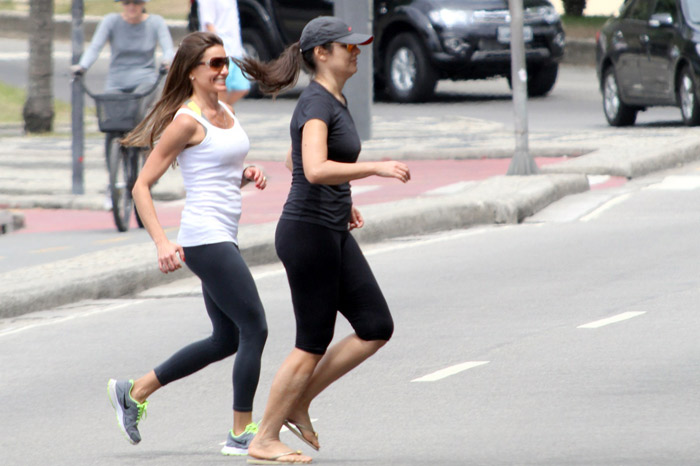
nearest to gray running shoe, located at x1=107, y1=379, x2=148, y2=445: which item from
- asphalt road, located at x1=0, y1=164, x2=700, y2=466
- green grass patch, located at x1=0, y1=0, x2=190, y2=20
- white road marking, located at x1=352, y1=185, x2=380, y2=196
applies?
asphalt road, located at x1=0, y1=164, x2=700, y2=466

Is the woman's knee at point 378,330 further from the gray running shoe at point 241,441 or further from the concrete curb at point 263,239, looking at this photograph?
the concrete curb at point 263,239

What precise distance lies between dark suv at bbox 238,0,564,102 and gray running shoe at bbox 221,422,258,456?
16.0 m

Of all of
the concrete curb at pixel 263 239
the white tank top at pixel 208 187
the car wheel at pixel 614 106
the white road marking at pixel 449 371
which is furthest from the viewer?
the car wheel at pixel 614 106

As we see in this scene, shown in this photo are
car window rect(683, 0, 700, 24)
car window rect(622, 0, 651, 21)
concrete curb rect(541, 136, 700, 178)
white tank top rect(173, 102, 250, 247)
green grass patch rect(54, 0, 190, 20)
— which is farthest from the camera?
green grass patch rect(54, 0, 190, 20)

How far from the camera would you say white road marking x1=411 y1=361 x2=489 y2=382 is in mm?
7074

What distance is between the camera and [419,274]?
397 inches

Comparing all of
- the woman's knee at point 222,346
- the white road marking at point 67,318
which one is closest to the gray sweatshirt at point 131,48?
the white road marking at point 67,318

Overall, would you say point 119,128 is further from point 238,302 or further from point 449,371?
point 238,302

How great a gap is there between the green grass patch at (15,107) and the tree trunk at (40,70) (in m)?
2.02

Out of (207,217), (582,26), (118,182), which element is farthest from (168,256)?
(582,26)

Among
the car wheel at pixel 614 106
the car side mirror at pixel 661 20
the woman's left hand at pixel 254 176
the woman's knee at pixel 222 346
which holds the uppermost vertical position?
the woman's left hand at pixel 254 176

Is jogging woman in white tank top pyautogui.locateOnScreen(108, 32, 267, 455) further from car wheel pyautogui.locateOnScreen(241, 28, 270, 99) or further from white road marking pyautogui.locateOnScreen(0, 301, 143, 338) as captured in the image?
car wheel pyautogui.locateOnScreen(241, 28, 270, 99)

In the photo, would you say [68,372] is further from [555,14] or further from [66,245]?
[555,14]

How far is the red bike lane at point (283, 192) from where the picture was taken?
13039mm
